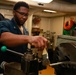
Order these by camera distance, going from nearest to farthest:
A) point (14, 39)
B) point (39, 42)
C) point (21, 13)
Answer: point (39, 42), point (14, 39), point (21, 13)

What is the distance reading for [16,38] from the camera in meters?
0.84

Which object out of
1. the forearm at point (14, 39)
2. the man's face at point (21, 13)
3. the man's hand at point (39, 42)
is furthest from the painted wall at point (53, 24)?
the man's hand at point (39, 42)

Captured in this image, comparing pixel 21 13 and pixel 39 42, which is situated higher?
pixel 21 13

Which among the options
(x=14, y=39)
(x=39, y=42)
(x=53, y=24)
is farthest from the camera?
(x=53, y=24)

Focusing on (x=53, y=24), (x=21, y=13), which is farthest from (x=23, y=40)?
(x=53, y=24)

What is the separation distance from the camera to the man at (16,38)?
76 centimetres

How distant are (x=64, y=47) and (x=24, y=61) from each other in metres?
0.43

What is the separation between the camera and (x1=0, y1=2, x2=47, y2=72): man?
0.76 metres

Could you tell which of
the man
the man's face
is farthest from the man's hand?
the man's face

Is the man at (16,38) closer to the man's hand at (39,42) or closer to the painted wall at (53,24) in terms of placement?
the man's hand at (39,42)

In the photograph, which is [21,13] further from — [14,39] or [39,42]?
[39,42]

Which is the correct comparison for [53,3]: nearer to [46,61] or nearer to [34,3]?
[34,3]

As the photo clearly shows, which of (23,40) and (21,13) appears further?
(21,13)

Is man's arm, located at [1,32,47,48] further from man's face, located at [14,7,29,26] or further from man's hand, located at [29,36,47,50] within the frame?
man's face, located at [14,7,29,26]
